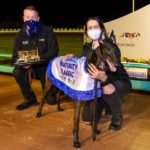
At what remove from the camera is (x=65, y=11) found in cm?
855

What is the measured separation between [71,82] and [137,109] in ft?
4.43

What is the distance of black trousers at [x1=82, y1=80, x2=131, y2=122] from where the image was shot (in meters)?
3.34

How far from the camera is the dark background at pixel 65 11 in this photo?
743 cm

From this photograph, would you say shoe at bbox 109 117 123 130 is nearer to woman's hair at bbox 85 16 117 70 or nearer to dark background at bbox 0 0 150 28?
woman's hair at bbox 85 16 117 70

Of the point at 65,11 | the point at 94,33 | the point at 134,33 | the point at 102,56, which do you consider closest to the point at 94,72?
the point at 102,56

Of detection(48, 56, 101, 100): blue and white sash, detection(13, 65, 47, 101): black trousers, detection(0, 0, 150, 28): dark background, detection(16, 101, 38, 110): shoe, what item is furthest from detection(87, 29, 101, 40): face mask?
detection(0, 0, 150, 28): dark background

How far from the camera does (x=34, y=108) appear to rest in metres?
4.25

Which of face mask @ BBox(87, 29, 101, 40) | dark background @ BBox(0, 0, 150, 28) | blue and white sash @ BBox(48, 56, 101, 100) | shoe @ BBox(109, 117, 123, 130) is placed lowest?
shoe @ BBox(109, 117, 123, 130)

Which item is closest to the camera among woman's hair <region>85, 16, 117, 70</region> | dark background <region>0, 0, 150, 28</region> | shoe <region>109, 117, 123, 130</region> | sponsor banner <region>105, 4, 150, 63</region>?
woman's hair <region>85, 16, 117, 70</region>

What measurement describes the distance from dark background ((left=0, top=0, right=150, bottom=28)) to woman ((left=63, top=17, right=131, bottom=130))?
3.83 meters

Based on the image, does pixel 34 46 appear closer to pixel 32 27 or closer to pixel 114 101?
pixel 32 27

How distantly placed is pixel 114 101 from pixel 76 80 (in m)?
0.49

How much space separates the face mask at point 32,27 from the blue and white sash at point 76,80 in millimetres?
812

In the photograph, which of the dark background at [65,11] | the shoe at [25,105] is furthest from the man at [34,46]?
the dark background at [65,11]
